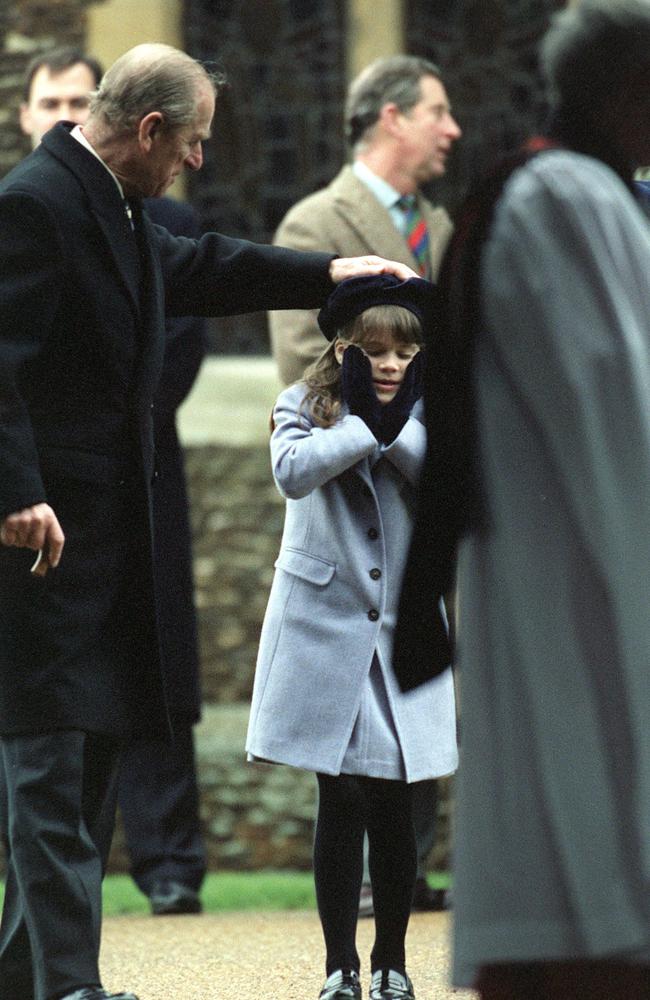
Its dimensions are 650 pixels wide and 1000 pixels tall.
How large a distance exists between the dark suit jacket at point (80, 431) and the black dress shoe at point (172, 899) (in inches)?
91.5

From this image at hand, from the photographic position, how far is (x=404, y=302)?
5012 mm

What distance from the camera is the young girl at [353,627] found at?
4957 mm

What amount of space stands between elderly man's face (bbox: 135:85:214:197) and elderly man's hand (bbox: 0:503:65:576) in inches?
29.0

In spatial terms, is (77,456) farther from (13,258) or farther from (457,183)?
(457,183)

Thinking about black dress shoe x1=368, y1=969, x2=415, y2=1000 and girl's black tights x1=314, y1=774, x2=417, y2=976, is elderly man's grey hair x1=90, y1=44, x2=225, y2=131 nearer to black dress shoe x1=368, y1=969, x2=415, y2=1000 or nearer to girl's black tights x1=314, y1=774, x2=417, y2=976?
girl's black tights x1=314, y1=774, x2=417, y2=976

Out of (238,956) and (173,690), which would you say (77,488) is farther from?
(173,690)

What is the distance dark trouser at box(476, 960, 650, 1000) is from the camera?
10.8 feet

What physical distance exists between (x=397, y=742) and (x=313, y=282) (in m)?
0.98

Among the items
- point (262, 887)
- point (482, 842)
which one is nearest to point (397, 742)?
point (482, 842)

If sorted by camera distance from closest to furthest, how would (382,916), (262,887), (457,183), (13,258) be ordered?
1. (13,258)
2. (382,916)
3. (262,887)
4. (457,183)

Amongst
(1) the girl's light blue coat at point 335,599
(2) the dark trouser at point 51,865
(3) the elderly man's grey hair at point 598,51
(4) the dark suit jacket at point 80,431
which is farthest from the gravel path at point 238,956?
(3) the elderly man's grey hair at point 598,51

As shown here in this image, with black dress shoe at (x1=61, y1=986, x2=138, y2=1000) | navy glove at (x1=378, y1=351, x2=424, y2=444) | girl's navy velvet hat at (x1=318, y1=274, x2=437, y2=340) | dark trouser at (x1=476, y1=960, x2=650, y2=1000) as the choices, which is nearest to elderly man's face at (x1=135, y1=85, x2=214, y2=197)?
girl's navy velvet hat at (x1=318, y1=274, x2=437, y2=340)

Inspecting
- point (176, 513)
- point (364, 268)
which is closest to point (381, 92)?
point (176, 513)

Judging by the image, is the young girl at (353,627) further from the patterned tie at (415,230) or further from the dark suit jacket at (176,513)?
the dark suit jacket at (176,513)
